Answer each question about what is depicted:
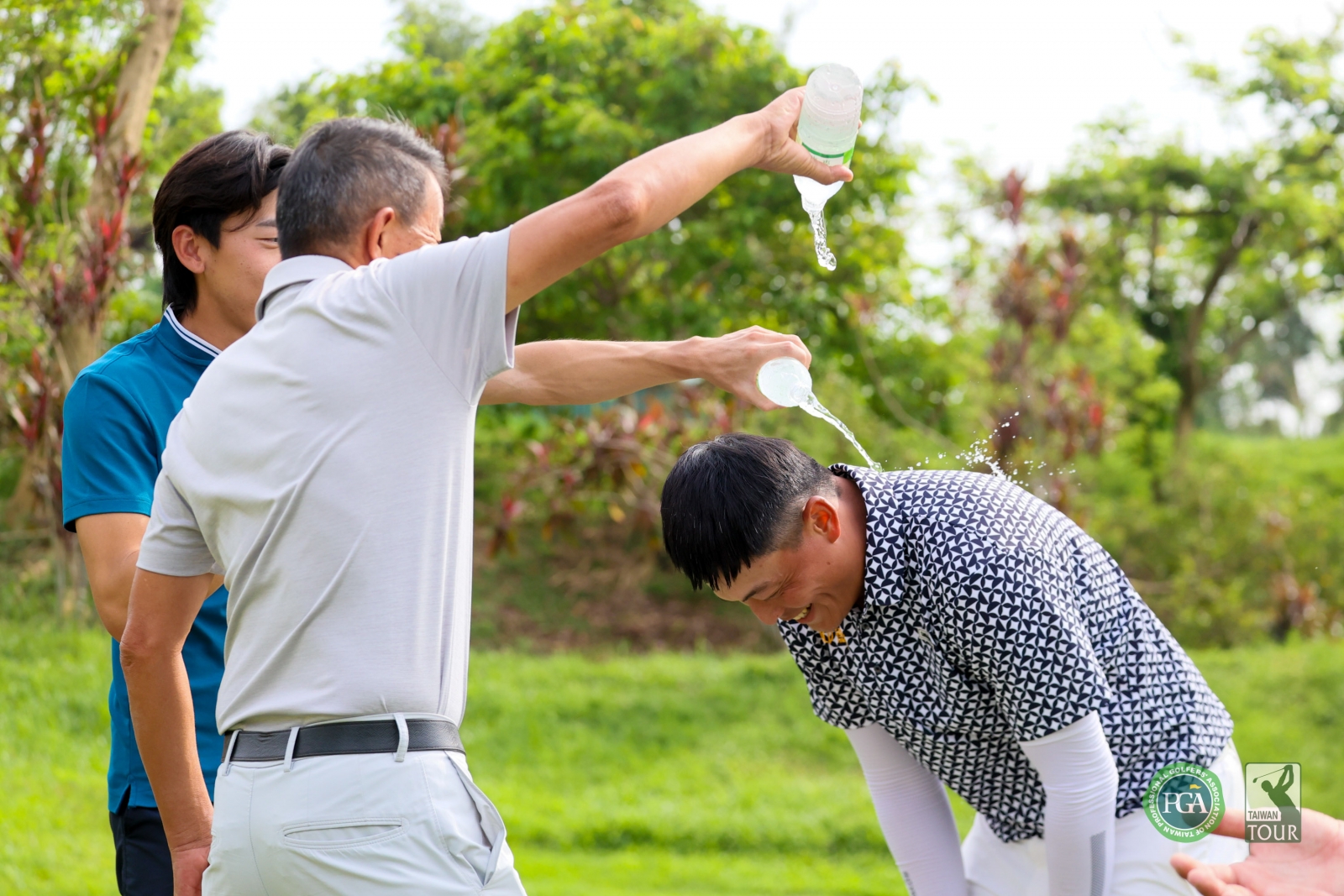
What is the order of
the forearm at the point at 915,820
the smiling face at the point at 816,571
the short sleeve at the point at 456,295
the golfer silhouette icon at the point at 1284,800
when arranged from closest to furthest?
1. the short sleeve at the point at 456,295
2. the smiling face at the point at 816,571
3. the golfer silhouette icon at the point at 1284,800
4. the forearm at the point at 915,820

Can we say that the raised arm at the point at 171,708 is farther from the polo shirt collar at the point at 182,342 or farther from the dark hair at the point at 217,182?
the dark hair at the point at 217,182

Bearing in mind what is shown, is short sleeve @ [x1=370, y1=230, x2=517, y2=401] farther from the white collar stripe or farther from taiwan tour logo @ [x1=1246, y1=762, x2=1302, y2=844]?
taiwan tour logo @ [x1=1246, y1=762, x2=1302, y2=844]

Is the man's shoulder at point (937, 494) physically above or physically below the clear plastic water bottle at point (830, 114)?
below

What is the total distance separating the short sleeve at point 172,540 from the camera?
171cm

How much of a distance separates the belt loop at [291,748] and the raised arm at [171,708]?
35 cm

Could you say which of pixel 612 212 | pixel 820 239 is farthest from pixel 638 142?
pixel 612 212

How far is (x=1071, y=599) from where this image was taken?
2033mm

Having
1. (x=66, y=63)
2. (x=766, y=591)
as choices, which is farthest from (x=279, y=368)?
(x=66, y=63)

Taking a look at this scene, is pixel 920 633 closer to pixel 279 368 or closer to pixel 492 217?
pixel 279 368

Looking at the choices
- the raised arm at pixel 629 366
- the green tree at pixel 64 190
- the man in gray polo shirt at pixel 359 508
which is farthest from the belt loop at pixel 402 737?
the green tree at pixel 64 190

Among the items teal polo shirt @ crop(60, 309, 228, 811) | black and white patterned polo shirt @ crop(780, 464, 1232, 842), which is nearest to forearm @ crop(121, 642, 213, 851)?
teal polo shirt @ crop(60, 309, 228, 811)

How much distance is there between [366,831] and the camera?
151 cm

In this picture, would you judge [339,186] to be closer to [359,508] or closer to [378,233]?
[378,233]

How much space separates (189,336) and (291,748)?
104 centimetres
